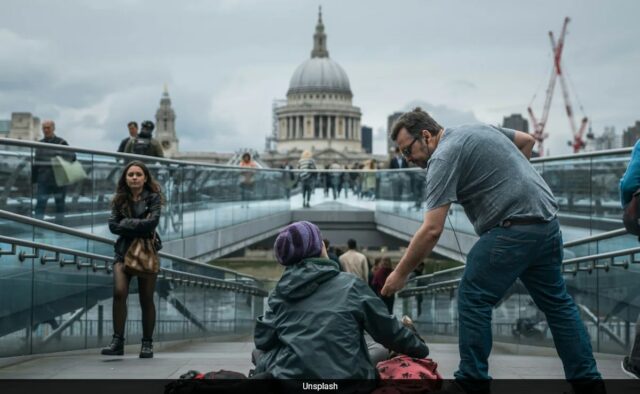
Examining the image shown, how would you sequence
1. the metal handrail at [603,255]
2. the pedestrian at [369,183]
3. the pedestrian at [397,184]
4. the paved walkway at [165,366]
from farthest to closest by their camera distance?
the pedestrian at [369,183]
the pedestrian at [397,184]
the metal handrail at [603,255]
the paved walkway at [165,366]

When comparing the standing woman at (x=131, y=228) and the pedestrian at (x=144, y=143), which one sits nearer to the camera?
the standing woman at (x=131, y=228)

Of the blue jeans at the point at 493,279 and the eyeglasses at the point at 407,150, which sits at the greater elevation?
the eyeglasses at the point at 407,150

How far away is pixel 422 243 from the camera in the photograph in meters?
5.00

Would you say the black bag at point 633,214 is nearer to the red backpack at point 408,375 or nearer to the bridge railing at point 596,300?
the red backpack at point 408,375

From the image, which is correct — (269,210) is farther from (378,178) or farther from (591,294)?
(591,294)

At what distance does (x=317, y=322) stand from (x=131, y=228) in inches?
137

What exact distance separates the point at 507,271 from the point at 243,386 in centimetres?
145

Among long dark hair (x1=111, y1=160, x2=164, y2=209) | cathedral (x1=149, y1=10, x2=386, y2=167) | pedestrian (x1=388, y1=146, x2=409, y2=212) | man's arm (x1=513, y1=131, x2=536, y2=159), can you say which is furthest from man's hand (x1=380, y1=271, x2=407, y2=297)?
cathedral (x1=149, y1=10, x2=386, y2=167)

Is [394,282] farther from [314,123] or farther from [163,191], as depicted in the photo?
[314,123]

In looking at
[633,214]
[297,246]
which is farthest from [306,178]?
[297,246]

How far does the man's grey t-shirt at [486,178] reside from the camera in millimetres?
5082

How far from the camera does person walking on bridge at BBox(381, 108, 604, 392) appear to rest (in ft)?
16.6

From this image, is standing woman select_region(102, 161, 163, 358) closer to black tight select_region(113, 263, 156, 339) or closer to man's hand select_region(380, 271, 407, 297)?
black tight select_region(113, 263, 156, 339)

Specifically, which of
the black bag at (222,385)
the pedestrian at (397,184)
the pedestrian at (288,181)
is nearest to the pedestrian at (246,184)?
the pedestrian at (397,184)
